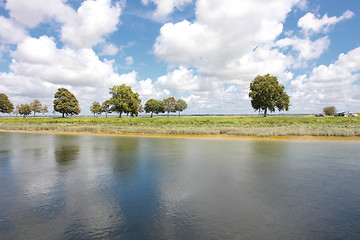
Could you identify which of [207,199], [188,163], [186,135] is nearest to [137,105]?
[186,135]

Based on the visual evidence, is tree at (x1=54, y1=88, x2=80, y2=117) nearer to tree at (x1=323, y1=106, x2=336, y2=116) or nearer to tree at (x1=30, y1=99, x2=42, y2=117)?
tree at (x1=30, y1=99, x2=42, y2=117)

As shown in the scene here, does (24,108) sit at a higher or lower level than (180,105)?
lower

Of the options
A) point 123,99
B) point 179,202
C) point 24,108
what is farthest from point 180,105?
point 179,202

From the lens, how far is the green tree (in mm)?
97875

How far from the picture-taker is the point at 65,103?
62.2 metres

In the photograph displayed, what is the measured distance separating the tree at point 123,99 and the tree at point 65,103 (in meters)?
12.5

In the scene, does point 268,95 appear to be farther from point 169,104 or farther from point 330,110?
point 169,104

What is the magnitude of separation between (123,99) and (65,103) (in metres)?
17.7

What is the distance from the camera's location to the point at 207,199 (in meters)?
5.55

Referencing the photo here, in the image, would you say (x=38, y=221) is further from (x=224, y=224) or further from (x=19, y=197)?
(x=224, y=224)

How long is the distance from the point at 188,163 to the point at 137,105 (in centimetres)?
5851

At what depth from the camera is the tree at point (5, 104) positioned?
73.8 metres

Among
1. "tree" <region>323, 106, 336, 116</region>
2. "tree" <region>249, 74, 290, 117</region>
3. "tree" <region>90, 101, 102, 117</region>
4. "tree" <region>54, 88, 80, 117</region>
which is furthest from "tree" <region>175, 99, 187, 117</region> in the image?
"tree" <region>323, 106, 336, 116</region>

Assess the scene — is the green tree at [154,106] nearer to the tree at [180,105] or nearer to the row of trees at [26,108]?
the tree at [180,105]
